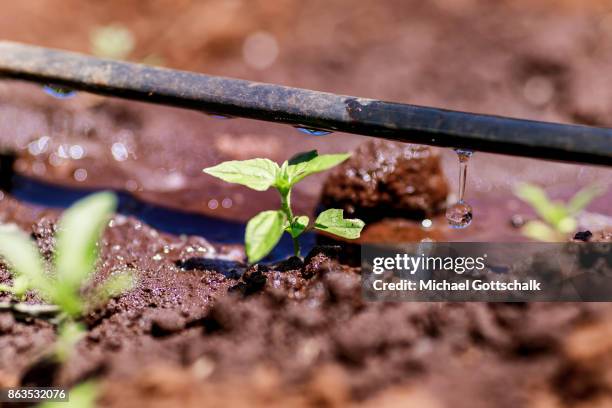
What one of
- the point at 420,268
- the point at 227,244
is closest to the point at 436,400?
the point at 420,268

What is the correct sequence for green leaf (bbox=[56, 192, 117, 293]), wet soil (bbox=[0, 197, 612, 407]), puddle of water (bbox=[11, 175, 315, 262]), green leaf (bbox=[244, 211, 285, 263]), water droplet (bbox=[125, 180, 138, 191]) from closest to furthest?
1. wet soil (bbox=[0, 197, 612, 407])
2. green leaf (bbox=[56, 192, 117, 293])
3. green leaf (bbox=[244, 211, 285, 263])
4. puddle of water (bbox=[11, 175, 315, 262])
5. water droplet (bbox=[125, 180, 138, 191])

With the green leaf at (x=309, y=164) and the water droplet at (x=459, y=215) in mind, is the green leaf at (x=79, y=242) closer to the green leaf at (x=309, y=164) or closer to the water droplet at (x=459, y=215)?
the green leaf at (x=309, y=164)

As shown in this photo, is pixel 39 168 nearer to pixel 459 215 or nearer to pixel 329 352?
pixel 459 215

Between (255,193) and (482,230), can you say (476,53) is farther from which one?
(255,193)

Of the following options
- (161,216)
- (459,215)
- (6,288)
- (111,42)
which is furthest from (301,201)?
(111,42)

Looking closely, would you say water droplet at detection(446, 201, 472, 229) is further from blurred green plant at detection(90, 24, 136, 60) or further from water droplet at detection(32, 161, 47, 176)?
blurred green plant at detection(90, 24, 136, 60)

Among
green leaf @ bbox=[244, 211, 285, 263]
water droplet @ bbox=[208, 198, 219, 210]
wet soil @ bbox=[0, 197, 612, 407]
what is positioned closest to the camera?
wet soil @ bbox=[0, 197, 612, 407]

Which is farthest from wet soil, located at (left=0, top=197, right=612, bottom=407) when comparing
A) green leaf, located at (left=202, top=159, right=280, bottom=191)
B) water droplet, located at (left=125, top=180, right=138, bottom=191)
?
water droplet, located at (left=125, top=180, right=138, bottom=191)
